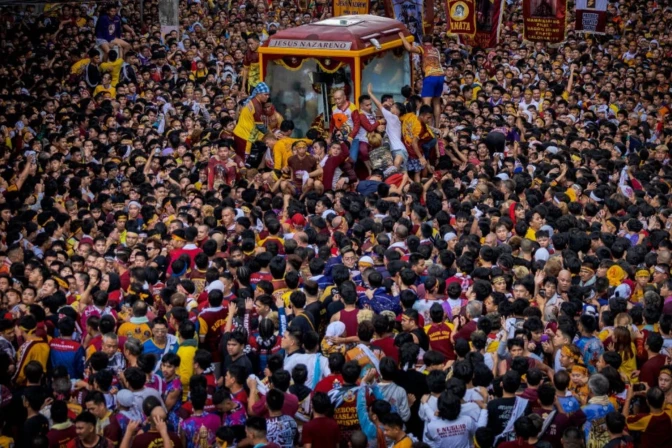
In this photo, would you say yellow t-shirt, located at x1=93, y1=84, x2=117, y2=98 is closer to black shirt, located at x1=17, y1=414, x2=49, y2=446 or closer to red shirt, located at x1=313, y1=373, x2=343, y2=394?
black shirt, located at x1=17, y1=414, x2=49, y2=446

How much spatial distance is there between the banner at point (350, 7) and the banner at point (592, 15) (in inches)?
198

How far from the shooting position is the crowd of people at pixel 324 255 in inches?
338

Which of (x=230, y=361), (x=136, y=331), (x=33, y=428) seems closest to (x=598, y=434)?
(x=230, y=361)

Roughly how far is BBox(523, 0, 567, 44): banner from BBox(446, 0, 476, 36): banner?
1.17 metres

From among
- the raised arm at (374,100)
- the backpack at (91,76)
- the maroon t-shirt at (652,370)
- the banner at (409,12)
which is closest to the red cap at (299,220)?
the raised arm at (374,100)

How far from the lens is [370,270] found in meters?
11.0

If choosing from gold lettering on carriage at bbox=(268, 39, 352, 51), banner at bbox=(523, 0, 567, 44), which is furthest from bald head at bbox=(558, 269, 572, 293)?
banner at bbox=(523, 0, 567, 44)

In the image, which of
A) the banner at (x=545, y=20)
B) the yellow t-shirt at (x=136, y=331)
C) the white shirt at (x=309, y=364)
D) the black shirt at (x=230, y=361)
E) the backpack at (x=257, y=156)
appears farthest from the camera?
the banner at (x=545, y=20)

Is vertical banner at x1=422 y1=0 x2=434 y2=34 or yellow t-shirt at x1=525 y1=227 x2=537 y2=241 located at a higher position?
vertical banner at x1=422 y1=0 x2=434 y2=34

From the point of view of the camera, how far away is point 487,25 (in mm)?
Result: 23875

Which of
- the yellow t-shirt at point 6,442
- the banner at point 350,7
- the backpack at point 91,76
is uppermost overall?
the banner at point 350,7

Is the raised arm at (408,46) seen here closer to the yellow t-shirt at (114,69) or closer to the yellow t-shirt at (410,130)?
the yellow t-shirt at (410,130)

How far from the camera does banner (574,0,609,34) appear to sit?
24.2 metres

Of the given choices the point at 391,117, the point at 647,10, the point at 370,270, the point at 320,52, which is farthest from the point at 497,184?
the point at 647,10
